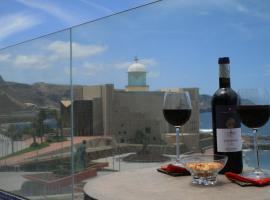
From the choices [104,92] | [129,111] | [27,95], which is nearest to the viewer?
[129,111]

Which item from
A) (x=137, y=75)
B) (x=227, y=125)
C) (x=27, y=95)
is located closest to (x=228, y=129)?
(x=227, y=125)

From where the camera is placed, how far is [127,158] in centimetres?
209

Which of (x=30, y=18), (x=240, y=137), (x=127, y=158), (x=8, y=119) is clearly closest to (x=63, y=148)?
(x=127, y=158)

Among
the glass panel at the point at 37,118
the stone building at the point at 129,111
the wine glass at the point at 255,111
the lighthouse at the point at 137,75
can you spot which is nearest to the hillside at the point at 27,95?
the glass panel at the point at 37,118

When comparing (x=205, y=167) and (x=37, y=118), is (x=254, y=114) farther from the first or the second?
(x=37, y=118)

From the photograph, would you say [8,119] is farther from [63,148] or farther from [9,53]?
[63,148]

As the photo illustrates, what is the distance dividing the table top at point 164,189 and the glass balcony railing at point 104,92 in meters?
0.54

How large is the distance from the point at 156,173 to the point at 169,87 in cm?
75

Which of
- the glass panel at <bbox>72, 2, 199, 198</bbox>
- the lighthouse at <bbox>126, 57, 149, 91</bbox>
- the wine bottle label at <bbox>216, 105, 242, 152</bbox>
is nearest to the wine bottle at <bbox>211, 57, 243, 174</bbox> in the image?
the wine bottle label at <bbox>216, 105, 242, 152</bbox>

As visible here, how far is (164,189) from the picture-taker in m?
0.98

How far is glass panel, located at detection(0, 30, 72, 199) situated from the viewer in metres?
2.30

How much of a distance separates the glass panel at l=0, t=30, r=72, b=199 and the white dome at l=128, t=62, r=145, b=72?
391mm

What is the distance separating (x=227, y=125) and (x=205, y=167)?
0.15 meters

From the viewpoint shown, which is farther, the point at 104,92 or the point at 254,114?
the point at 104,92
